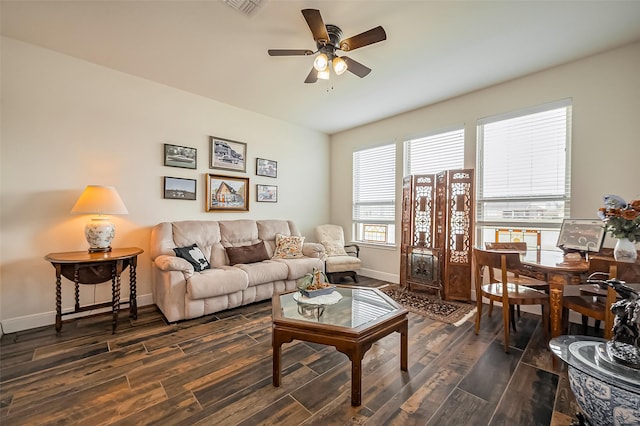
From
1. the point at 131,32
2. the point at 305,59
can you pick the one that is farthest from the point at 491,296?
the point at 131,32

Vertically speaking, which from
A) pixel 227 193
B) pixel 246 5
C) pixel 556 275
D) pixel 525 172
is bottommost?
pixel 556 275

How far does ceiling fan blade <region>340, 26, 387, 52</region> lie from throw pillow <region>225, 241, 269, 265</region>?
276cm

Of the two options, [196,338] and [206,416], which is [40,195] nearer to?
[196,338]

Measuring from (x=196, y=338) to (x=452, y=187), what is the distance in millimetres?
3572

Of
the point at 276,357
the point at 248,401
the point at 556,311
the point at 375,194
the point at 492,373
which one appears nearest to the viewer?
the point at 248,401

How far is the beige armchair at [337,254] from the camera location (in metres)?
4.22

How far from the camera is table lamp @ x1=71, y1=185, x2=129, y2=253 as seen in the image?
2650 mm

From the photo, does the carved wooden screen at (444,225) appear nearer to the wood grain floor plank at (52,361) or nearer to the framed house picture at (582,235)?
the framed house picture at (582,235)

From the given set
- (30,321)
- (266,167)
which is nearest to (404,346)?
(266,167)

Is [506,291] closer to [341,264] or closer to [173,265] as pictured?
[341,264]

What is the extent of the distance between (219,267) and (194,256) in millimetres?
385

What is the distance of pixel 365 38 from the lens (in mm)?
2109

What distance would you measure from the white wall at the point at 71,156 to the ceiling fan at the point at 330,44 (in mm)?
2075

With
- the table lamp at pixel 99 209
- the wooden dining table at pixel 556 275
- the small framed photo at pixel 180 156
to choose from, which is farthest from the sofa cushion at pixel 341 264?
the table lamp at pixel 99 209
